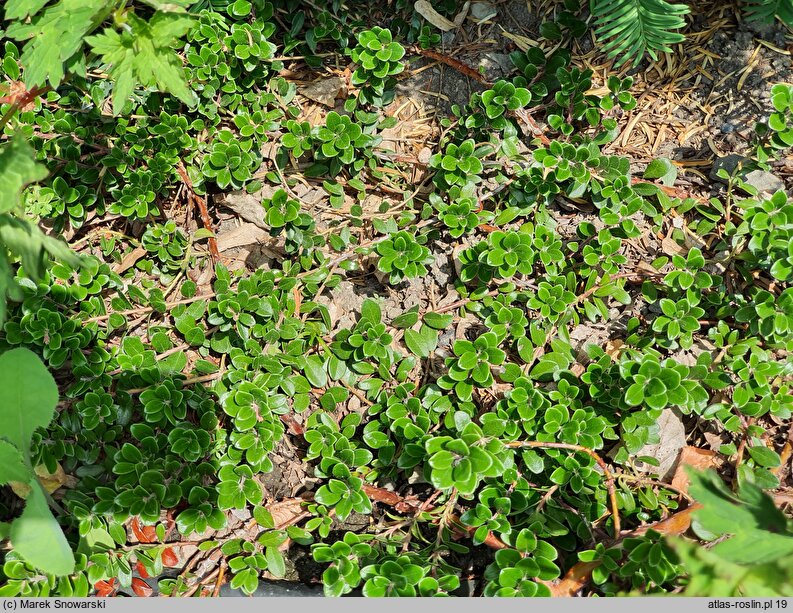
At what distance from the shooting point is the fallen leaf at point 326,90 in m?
2.61

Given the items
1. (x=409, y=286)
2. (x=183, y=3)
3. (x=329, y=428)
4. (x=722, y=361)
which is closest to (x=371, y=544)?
A: (x=329, y=428)

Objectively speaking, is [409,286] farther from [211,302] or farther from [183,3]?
[183,3]

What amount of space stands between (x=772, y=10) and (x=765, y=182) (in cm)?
57

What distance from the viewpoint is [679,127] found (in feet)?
8.29

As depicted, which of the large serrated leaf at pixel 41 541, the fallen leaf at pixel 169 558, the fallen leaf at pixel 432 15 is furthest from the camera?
the fallen leaf at pixel 432 15

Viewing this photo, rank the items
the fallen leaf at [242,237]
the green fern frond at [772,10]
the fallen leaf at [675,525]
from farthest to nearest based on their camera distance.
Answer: the fallen leaf at [242,237]
the green fern frond at [772,10]
the fallen leaf at [675,525]

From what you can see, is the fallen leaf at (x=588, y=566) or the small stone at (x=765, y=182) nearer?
the fallen leaf at (x=588, y=566)

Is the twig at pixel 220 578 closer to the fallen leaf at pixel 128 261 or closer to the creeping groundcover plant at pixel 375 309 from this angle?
the creeping groundcover plant at pixel 375 309

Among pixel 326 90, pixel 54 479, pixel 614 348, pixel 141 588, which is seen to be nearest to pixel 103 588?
pixel 141 588

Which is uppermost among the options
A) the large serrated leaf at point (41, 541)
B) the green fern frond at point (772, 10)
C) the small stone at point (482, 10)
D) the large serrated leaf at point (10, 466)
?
the green fern frond at point (772, 10)

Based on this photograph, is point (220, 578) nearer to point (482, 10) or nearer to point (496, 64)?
point (496, 64)

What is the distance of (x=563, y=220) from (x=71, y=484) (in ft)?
6.31

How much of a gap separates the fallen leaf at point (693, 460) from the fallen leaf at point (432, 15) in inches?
71.3

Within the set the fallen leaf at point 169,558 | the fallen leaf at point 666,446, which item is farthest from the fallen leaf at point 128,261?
the fallen leaf at point 666,446
